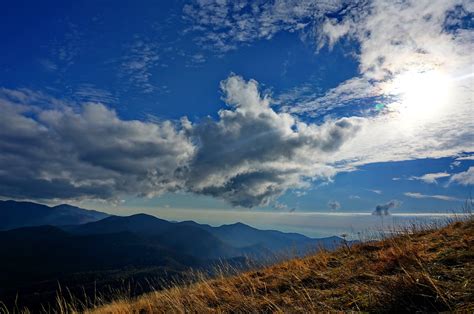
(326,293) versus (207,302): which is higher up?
(326,293)

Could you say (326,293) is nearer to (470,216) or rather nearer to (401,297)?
(401,297)

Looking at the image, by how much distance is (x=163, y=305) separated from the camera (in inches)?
334

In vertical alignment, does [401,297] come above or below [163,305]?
above

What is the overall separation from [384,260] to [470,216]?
24.4ft

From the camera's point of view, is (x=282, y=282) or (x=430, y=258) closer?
(x=430, y=258)

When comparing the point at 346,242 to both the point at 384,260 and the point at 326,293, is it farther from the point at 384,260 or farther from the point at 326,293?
the point at 326,293

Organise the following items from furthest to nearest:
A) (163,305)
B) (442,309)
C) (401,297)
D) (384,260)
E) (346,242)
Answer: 1. (346,242)
2. (163,305)
3. (384,260)
4. (401,297)
5. (442,309)

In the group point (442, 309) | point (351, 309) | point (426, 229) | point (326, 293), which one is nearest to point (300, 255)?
point (426, 229)

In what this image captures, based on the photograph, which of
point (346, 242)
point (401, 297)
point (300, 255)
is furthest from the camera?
point (300, 255)

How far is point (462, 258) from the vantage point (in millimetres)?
6379

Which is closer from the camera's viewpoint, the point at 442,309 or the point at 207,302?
the point at 442,309

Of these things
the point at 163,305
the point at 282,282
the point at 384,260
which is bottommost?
the point at 163,305

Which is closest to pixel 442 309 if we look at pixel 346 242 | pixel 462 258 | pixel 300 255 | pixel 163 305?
pixel 462 258

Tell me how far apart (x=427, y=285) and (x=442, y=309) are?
1.66 feet
